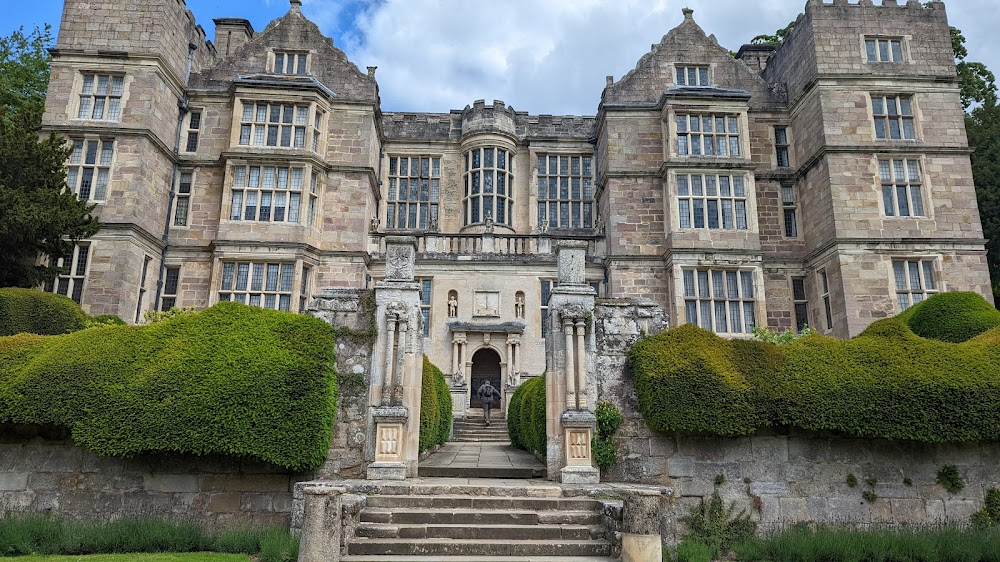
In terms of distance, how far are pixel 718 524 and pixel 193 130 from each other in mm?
20945

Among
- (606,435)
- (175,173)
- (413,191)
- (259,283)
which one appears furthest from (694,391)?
(175,173)

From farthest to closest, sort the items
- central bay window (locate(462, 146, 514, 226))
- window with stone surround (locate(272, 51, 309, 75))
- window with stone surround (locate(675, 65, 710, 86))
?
central bay window (locate(462, 146, 514, 226)) → window with stone surround (locate(675, 65, 710, 86)) → window with stone surround (locate(272, 51, 309, 75))

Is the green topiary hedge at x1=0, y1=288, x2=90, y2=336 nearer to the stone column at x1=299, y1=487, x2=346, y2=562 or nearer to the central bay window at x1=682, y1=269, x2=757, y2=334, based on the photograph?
the stone column at x1=299, y1=487, x2=346, y2=562

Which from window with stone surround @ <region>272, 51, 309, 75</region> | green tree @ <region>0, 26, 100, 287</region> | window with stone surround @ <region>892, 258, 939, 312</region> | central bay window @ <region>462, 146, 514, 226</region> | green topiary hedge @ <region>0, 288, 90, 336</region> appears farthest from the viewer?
central bay window @ <region>462, 146, 514, 226</region>

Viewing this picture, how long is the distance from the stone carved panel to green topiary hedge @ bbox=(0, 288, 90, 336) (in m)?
10.8

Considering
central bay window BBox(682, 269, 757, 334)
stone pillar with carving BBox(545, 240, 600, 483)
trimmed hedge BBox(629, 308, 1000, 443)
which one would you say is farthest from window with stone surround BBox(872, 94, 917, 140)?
stone pillar with carving BBox(545, 240, 600, 483)

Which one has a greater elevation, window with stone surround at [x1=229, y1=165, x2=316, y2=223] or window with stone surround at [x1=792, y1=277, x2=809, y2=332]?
window with stone surround at [x1=229, y1=165, x2=316, y2=223]

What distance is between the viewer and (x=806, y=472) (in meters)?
10.0

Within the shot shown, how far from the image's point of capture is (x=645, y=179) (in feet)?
73.0

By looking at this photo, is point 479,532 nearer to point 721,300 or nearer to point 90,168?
point 721,300

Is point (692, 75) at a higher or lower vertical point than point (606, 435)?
higher

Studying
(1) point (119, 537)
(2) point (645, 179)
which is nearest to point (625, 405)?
(1) point (119, 537)

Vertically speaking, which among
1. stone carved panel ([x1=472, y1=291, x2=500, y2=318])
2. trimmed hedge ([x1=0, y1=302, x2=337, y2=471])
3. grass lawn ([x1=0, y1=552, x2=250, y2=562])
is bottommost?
grass lawn ([x1=0, y1=552, x2=250, y2=562])

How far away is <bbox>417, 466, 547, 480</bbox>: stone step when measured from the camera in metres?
10.2
